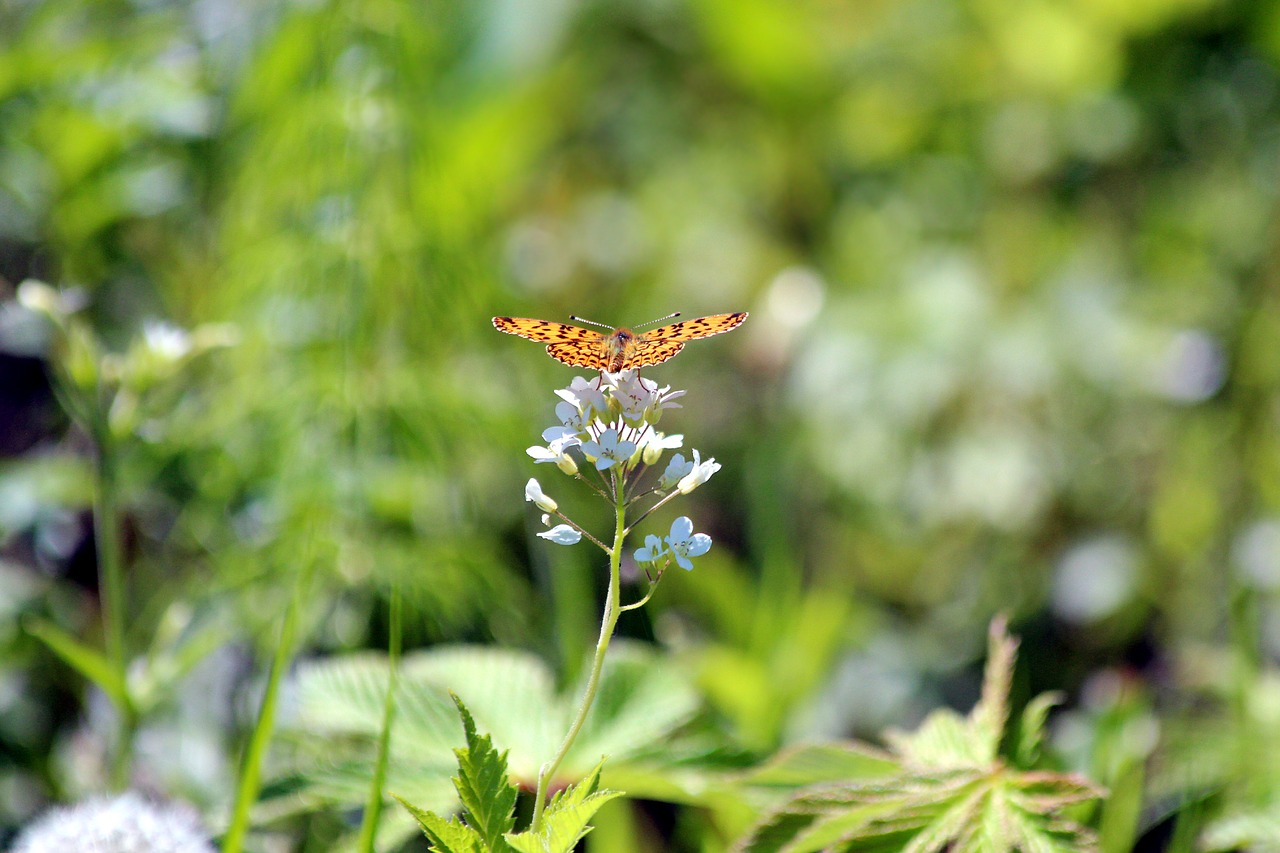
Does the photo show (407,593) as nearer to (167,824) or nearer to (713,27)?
(167,824)

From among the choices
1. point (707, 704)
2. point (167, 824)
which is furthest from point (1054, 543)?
point (167, 824)

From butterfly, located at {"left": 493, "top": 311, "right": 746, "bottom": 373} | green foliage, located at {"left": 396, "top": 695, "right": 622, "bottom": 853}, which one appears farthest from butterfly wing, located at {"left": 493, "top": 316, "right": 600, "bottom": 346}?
green foliage, located at {"left": 396, "top": 695, "right": 622, "bottom": 853}

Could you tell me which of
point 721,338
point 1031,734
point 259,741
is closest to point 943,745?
point 1031,734

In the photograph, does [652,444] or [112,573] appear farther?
[112,573]

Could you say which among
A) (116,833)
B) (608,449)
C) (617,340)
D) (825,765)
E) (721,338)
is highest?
(721,338)

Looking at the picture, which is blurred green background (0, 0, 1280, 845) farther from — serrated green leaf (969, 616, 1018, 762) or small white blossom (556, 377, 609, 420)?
small white blossom (556, 377, 609, 420)

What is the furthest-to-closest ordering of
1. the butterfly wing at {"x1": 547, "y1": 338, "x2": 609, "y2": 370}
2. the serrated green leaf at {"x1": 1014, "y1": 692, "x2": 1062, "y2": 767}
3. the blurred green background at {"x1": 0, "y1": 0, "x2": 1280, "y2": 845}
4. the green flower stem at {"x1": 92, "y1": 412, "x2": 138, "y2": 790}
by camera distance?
the blurred green background at {"x1": 0, "y1": 0, "x2": 1280, "y2": 845}
the green flower stem at {"x1": 92, "y1": 412, "x2": 138, "y2": 790}
the serrated green leaf at {"x1": 1014, "y1": 692, "x2": 1062, "y2": 767}
the butterfly wing at {"x1": 547, "y1": 338, "x2": 609, "y2": 370}

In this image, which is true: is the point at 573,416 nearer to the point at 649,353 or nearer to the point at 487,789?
the point at 649,353
